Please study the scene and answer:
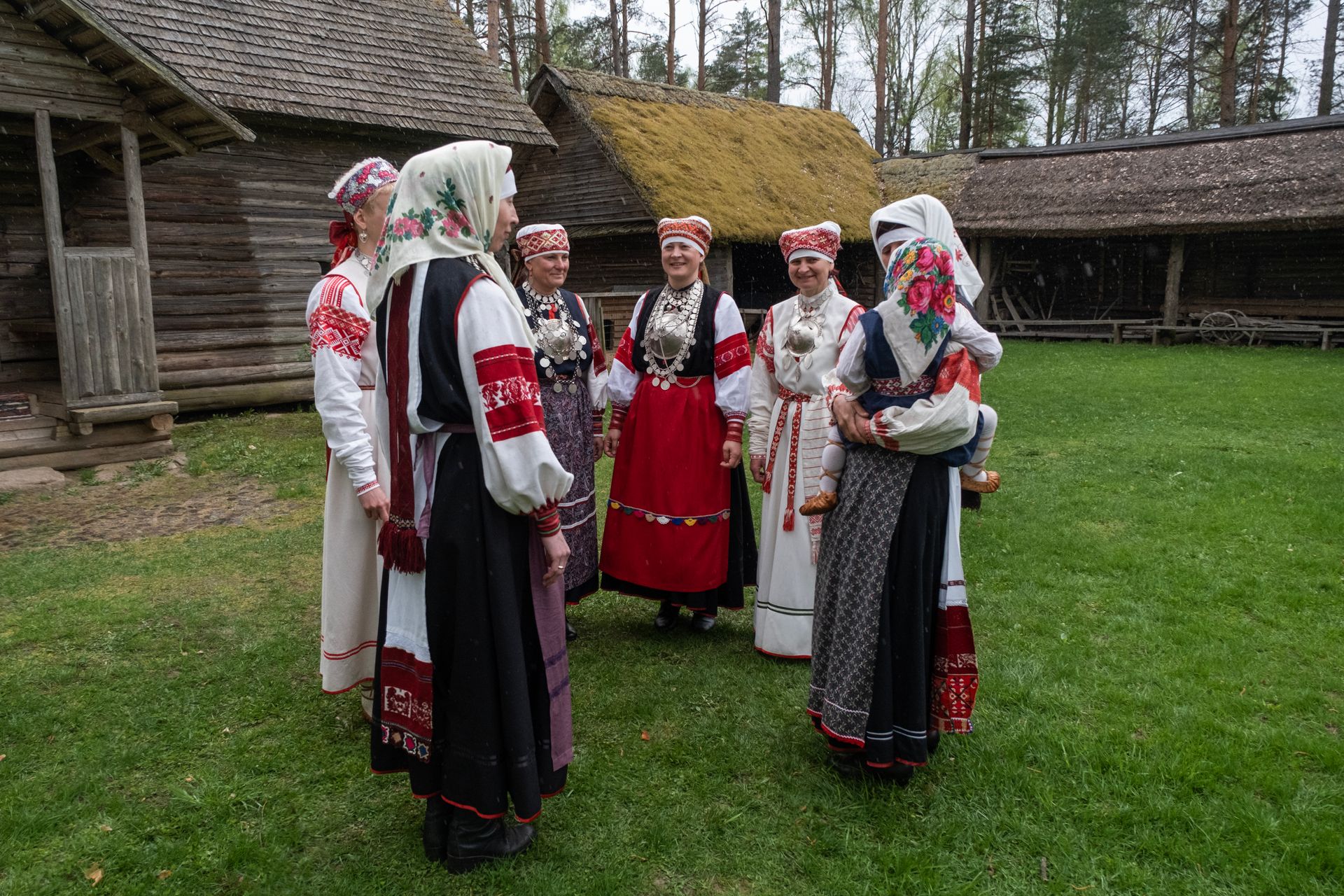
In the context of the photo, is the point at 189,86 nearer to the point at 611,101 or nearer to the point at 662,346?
the point at 662,346

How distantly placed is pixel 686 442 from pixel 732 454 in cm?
21

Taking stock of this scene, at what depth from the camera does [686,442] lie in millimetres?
4152

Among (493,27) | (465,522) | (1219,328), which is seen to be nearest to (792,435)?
(465,522)

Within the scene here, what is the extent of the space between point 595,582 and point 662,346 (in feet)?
3.83

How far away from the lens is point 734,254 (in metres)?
18.4

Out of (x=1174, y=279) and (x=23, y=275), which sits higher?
(x=1174, y=279)

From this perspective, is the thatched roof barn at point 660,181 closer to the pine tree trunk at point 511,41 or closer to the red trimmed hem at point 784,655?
the pine tree trunk at point 511,41

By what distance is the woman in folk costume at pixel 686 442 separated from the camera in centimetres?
414

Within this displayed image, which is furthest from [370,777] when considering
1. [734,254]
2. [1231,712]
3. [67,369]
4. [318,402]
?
[734,254]

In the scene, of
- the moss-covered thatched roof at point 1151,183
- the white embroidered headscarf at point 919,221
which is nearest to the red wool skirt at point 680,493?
the white embroidered headscarf at point 919,221

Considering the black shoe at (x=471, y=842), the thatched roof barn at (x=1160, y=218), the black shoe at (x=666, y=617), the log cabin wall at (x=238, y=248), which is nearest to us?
the black shoe at (x=471, y=842)

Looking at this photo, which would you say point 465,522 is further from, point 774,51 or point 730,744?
point 774,51

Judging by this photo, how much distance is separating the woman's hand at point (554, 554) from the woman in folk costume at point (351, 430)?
0.72 metres

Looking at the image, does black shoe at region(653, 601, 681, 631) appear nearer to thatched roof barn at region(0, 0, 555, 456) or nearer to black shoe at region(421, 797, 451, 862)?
black shoe at region(421, 797, 451, 862)
